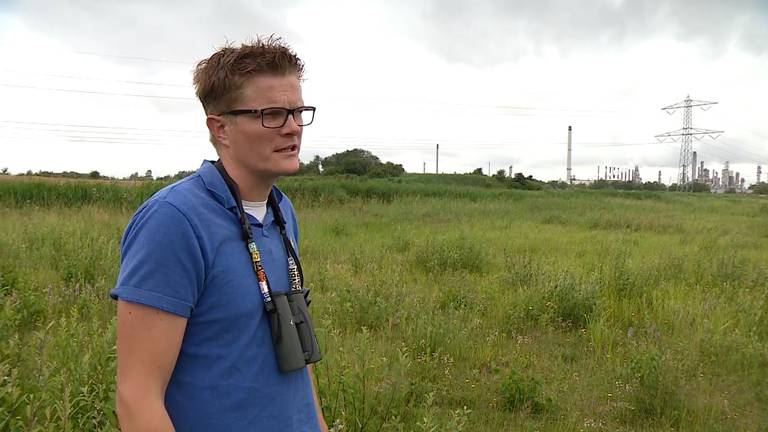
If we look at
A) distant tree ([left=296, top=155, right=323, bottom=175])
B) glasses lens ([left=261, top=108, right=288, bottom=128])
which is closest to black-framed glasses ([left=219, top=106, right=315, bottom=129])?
glasses lens ([left=261, top=108, right=288, bottom=128])

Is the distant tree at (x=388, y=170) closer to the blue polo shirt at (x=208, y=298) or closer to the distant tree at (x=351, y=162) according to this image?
the distant tree at (x=351, y=162)

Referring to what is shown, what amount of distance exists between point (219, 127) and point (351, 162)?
149 feet

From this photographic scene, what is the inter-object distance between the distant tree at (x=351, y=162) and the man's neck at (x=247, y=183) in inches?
1572

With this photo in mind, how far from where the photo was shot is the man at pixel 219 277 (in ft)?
3.93

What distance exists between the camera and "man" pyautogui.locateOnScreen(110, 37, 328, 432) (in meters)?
1.20

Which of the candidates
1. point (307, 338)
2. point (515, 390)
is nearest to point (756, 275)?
point (515, 390)

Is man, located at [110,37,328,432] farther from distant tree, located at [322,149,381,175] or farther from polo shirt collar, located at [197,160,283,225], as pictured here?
distant tree, located at [322,149,381,175]

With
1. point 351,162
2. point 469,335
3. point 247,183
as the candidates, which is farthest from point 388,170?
point 247,183

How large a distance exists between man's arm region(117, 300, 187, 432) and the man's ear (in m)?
0.52

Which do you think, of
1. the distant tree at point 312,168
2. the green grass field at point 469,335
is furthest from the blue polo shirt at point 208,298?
the distant tree at point 312,168

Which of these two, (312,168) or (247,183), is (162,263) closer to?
(247,183)

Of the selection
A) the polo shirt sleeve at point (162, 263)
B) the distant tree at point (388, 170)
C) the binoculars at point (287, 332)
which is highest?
the distant tree at point (388, 170)

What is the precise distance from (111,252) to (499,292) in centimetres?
501

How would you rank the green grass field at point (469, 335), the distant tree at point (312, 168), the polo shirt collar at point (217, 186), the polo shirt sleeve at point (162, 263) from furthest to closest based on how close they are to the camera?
the distant tree at point (312, 168) < the green grass field at point (469, 335) < the polo shirt collar at point (217, 186) < the polo shirt sleeve at point (162, 263)
